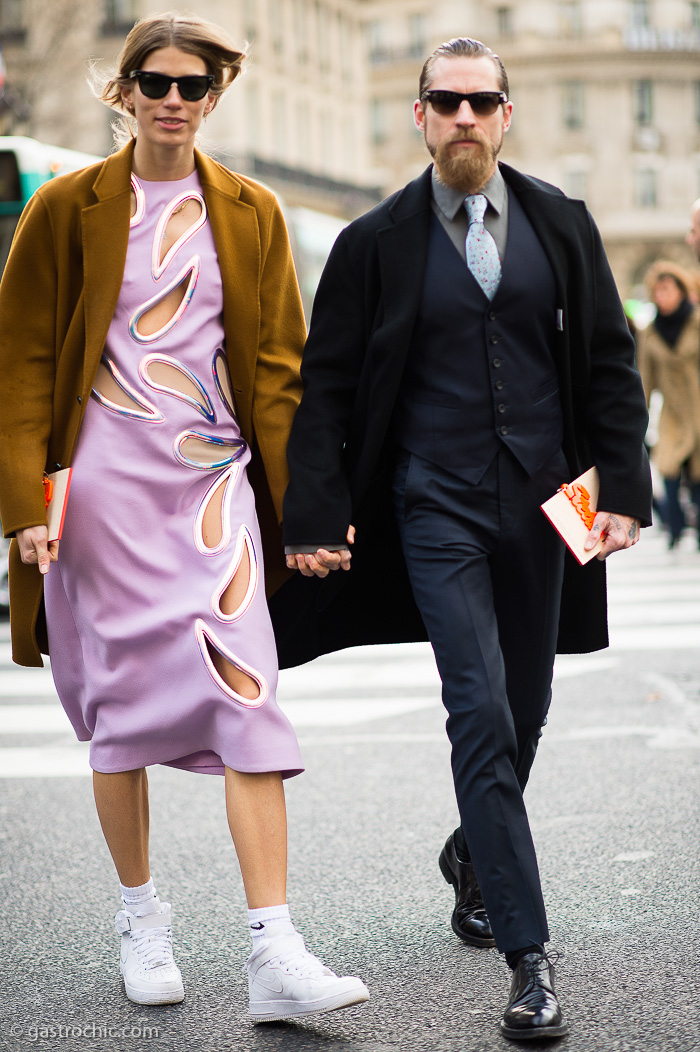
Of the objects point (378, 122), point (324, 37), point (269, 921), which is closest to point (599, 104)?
point (378, 122)

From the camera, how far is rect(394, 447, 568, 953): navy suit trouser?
308cm

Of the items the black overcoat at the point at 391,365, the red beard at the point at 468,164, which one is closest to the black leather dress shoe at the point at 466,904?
the black overcoat at the point at 391,365

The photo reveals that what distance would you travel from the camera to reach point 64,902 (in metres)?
4.10

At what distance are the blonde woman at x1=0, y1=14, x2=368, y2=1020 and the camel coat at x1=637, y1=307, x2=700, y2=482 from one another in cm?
836

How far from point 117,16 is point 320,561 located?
159 feet

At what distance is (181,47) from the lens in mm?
3352

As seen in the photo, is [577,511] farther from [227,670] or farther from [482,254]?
[227,670]

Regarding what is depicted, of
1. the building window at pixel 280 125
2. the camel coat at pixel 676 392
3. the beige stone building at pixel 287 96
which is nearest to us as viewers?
the camel coat at pixel 676 392

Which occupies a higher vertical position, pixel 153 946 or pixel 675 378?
pixel 153 946

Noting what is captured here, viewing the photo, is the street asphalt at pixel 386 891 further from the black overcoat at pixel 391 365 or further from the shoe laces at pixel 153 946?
the black overcoat at pixel 391 365

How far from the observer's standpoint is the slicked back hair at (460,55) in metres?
3.36

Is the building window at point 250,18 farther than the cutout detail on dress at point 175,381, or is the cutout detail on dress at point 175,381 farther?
the building window at point 250,18

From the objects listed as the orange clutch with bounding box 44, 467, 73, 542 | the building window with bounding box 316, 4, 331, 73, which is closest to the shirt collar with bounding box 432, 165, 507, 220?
the orange clutch with bounding box 44, 467, 73, 542

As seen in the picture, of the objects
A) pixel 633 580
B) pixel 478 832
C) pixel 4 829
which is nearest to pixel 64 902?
pixel 4 829
